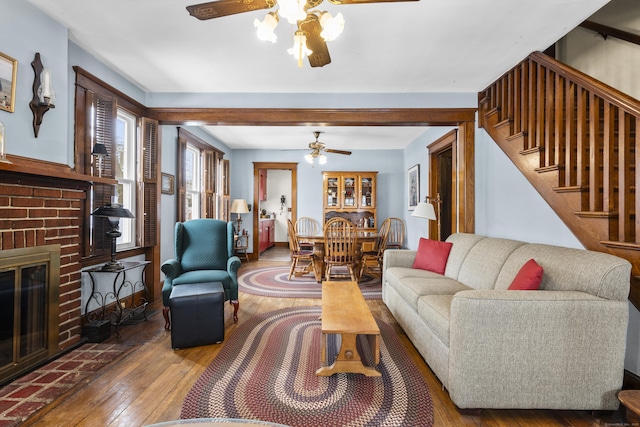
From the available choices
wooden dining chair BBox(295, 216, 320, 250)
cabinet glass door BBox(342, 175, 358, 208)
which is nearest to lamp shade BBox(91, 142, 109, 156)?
wooden dining chair BBox(295, 216, 320, 250)

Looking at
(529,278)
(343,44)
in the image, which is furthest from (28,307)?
(529,278)

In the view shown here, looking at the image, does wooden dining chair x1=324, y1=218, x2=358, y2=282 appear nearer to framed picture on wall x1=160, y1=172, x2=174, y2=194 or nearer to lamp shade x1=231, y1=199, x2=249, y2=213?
framed picture on wall x1=160, y1=172, x2=174, y2=194

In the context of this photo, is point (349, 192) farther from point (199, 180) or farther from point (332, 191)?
point (199, 180)

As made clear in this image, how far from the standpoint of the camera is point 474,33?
261 centimetres

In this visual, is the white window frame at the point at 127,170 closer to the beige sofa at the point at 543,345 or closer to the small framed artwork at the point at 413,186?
the beige sofa at the point at 543,345

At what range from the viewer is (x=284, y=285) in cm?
477

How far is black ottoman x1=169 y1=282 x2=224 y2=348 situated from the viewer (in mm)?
2574

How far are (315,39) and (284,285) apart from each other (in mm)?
3553

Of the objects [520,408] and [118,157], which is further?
[118,157]

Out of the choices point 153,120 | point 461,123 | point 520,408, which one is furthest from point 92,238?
point 461,123

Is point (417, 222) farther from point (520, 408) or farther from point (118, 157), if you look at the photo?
point (118, 157)

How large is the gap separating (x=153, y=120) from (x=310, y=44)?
2.70 metres

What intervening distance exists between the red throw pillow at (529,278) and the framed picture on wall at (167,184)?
4.07 m

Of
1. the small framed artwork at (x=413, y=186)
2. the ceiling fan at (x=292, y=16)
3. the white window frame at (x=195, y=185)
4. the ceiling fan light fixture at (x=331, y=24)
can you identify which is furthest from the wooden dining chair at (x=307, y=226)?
the ceiling fan light fixture at (x=331, y=24)
